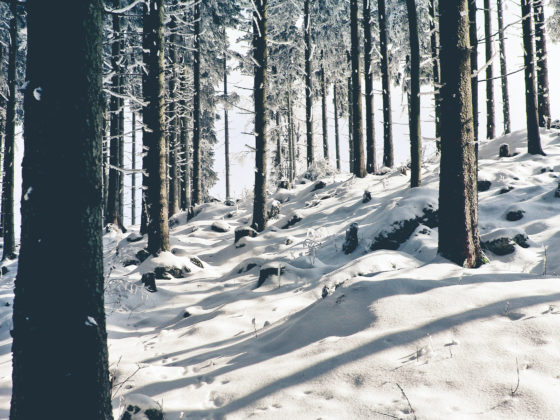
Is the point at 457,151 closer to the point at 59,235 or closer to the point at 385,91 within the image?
the point at 59,235

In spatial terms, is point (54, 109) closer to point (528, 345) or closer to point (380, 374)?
point (380, 374)

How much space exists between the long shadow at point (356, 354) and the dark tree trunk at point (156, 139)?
21.0ft

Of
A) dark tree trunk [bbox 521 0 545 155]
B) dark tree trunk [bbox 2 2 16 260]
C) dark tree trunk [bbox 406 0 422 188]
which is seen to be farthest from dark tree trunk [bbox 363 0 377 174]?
dark tree trunk [bbox 2 2 16 260]

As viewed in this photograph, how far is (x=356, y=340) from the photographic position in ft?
11.7

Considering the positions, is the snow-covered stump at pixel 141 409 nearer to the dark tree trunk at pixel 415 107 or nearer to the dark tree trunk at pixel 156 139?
the dark tree trunk at pixel 156 139

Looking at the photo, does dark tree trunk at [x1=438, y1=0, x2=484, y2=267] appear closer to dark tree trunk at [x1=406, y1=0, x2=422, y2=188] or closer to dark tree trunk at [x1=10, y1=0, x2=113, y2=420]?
dark tree trunk at [x1=10, y1=0, x2=113, y2=420]

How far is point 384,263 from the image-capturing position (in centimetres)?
676

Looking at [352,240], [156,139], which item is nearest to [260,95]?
[156,139]

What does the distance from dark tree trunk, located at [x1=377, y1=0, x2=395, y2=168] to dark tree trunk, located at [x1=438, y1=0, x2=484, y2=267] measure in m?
10.9

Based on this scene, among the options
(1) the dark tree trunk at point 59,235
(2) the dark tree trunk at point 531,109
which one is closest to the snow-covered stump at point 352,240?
(1) the dark tree trunk at point 59,235

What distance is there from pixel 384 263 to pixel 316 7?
2193cm

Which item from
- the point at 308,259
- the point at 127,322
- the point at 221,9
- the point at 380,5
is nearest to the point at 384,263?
the point at 308,259

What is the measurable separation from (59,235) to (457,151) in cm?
516

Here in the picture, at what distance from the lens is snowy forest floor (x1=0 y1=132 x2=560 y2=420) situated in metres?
2.78
